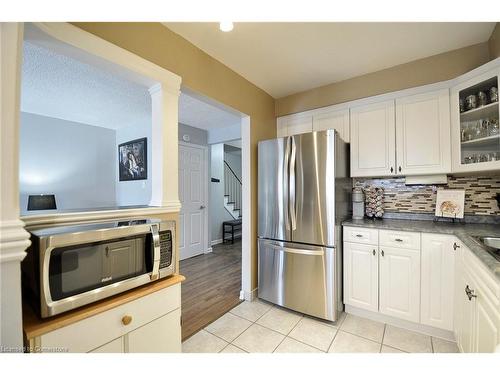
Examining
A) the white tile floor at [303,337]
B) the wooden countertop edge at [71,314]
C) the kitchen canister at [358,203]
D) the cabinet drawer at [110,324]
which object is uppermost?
the kitchen canister at [358,203]

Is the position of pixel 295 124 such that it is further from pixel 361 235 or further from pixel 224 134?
pixel 224 134

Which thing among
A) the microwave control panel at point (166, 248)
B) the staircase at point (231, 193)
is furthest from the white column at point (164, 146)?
the staircase at point (231, 193)

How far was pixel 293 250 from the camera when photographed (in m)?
2.11

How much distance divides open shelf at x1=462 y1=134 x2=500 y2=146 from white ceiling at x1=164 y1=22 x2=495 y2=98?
0.82m

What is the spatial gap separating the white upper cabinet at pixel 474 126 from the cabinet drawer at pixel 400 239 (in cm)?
68

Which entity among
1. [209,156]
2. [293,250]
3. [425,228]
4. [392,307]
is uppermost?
[209,156]

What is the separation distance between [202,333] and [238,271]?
1.50 m

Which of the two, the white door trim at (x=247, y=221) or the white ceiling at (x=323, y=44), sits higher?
the white ceiling at (x=323, y=44)

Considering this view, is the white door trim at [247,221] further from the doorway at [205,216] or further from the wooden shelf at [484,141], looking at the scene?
the wooden shelf at [484,141]

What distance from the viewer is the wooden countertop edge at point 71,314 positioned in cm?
81

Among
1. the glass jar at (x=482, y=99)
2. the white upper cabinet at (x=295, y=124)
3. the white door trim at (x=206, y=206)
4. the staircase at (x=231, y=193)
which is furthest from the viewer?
the staircase at (x=231, y=193)

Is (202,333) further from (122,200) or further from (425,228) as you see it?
(122,200)

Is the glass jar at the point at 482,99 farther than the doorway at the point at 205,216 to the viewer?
No
